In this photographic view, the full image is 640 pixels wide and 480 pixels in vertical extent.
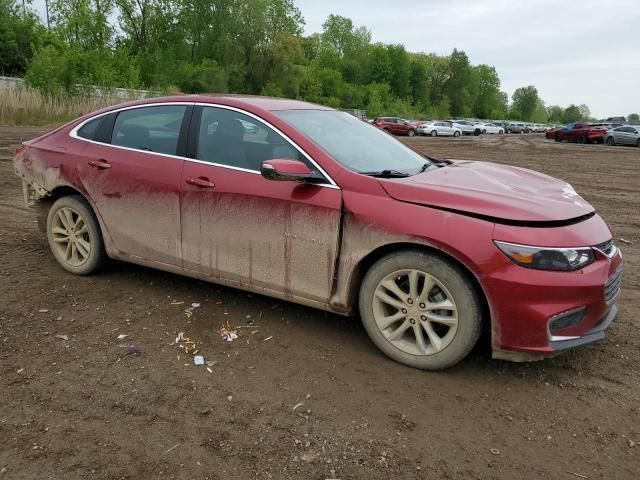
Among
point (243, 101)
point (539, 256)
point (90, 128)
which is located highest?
point (243, 101)

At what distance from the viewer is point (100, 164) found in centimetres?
450

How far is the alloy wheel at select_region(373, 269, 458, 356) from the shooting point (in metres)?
3.27

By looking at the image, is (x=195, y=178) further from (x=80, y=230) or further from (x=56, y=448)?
(x=56, y=448)

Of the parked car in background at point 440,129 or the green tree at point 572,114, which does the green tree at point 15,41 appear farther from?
the green tree at point 572,114

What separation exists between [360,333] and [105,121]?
2.80 m

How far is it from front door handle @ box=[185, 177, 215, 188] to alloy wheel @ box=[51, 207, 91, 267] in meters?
1.32

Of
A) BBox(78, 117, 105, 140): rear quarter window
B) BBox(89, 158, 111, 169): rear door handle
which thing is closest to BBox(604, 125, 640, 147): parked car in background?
BBox(78, 117, 105, 140): rear quarter window

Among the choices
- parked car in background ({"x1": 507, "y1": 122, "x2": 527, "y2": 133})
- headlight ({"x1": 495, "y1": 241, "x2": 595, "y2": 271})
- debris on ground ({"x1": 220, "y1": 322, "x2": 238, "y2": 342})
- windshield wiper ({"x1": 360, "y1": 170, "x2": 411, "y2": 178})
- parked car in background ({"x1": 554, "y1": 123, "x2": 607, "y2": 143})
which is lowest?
parked car in background ({"x1": 507, "y1": 122, "x2": 527, "y2": 133})

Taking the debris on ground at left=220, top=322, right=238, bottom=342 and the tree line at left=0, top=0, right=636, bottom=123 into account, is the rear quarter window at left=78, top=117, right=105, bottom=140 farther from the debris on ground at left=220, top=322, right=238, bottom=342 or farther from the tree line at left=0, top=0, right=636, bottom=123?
the tree line at left=0, top=0, right=636, bottom=123

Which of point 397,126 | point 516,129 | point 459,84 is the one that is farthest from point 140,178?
point 459,84

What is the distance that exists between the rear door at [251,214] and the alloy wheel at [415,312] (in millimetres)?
401

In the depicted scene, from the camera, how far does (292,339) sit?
3.82 m

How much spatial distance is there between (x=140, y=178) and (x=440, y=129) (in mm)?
48846

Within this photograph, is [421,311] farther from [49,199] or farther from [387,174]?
[49,199]
